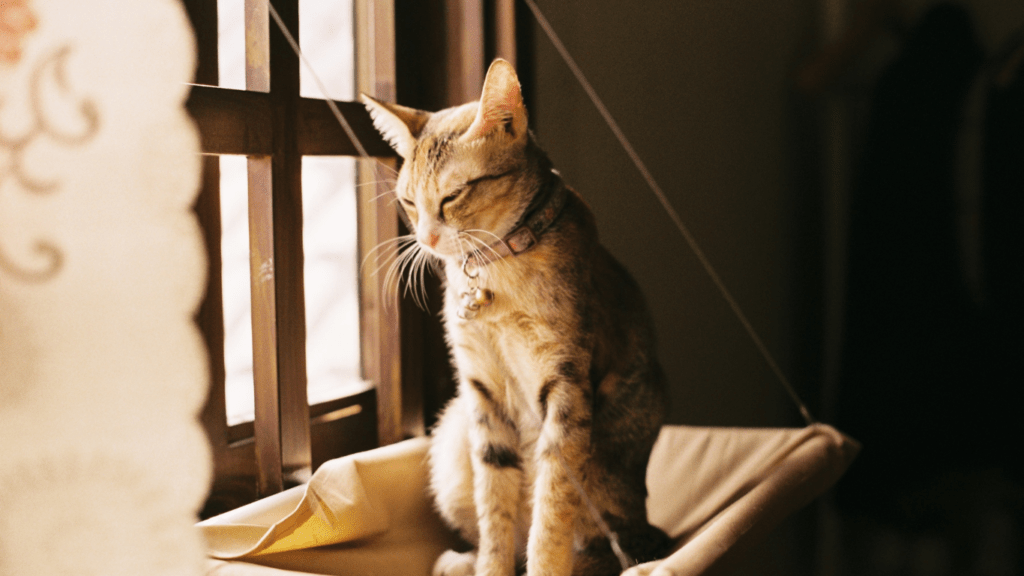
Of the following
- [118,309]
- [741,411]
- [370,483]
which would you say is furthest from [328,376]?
[741,411]

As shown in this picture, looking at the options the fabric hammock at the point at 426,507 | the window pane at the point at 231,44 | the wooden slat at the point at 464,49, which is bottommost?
Result: the fabric hammock at the point at 426,507

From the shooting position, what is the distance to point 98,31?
1.92ft

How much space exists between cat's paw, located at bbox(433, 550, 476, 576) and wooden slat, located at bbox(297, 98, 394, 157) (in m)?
0.52

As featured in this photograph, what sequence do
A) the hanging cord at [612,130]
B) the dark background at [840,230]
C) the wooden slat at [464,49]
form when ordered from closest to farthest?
the hanging cord at [612,130], the wooden slat at [464,49], the dark background at [840,230]

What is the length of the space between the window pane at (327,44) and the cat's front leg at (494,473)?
42cm

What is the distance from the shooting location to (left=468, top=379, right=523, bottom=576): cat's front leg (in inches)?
33.1

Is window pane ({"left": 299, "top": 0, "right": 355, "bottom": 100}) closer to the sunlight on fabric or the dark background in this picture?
the sunlight on fabric

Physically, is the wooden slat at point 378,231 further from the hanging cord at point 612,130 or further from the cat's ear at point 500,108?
the cat's ear at point 500,108

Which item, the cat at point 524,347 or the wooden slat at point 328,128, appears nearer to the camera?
the cat at point 524,347

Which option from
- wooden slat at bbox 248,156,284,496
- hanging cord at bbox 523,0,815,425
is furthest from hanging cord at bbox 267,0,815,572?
wooden slat at bbox 248,156,284,496

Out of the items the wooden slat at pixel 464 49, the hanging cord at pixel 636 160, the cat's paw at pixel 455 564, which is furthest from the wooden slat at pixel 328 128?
the cat's paw at pixel 455 564

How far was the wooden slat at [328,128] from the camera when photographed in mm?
884

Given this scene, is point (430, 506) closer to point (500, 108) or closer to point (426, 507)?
point (426, 507)

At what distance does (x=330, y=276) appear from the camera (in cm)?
97
